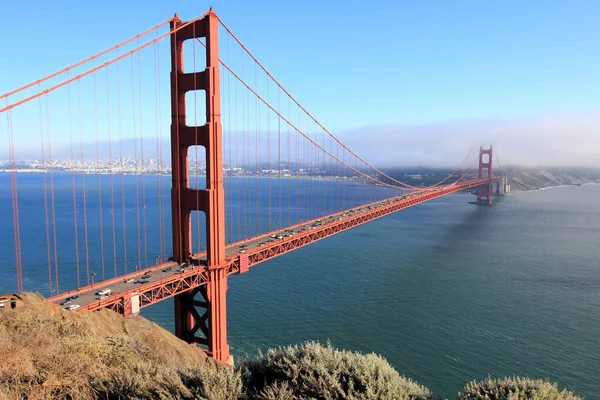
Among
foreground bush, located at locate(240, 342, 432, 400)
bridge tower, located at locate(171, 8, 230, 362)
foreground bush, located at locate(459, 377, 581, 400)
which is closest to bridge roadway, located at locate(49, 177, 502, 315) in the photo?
bridge tower, located at locate(171, 8, 230, 362)

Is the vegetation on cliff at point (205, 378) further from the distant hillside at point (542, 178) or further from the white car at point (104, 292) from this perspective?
the distant hillside at point (542, 178)

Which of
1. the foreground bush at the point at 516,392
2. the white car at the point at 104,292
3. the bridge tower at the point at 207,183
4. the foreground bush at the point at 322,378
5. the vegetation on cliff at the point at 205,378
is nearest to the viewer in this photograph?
the foreground bush at the point at 516,392

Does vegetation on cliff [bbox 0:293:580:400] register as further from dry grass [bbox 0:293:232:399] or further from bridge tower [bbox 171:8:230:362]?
bridge tower [bbox 171:8:230:362]

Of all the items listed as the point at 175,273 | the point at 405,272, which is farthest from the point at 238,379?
the point at 405,272

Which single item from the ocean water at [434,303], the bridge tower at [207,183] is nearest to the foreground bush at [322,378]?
the bridge tower at [207,183]

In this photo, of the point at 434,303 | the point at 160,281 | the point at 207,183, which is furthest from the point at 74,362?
the point at 434,303

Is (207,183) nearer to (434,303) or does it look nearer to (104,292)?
(104,292)
